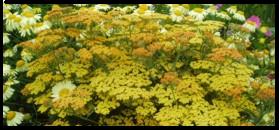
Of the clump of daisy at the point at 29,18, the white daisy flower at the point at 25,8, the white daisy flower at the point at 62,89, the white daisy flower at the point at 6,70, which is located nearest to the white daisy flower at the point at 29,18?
the clump of daisy at the point at 29,18

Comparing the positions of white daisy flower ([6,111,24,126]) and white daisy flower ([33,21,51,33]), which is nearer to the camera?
white daisy flower ([6,111,24,126])

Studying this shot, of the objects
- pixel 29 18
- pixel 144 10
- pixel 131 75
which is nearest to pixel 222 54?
pixel 131 75

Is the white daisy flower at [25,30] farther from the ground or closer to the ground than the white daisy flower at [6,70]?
farther from the ground

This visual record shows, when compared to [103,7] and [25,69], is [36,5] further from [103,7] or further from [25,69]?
[25,69]

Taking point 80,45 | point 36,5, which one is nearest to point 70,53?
point 80,45

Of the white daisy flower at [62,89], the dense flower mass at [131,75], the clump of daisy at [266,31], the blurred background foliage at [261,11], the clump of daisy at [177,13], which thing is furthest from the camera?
A: the blurred background foliage at [261,11]

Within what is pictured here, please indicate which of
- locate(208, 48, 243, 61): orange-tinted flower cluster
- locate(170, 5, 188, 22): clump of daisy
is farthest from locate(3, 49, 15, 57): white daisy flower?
locate(208, 48, 243, 61): orange-tinted flower cluster

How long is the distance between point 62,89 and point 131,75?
377 millimetres

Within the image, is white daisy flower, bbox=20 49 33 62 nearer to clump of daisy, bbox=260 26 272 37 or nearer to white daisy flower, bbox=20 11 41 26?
white daisy flower, bbox=20 11 41 26

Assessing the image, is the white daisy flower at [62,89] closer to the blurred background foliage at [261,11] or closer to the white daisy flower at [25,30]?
the white daisy flower at [25,30]

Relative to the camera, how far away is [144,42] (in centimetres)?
300

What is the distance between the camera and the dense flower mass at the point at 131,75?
2.79 metres

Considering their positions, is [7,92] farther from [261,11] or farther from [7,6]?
[261,11]

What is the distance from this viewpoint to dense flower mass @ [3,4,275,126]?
2793mm
